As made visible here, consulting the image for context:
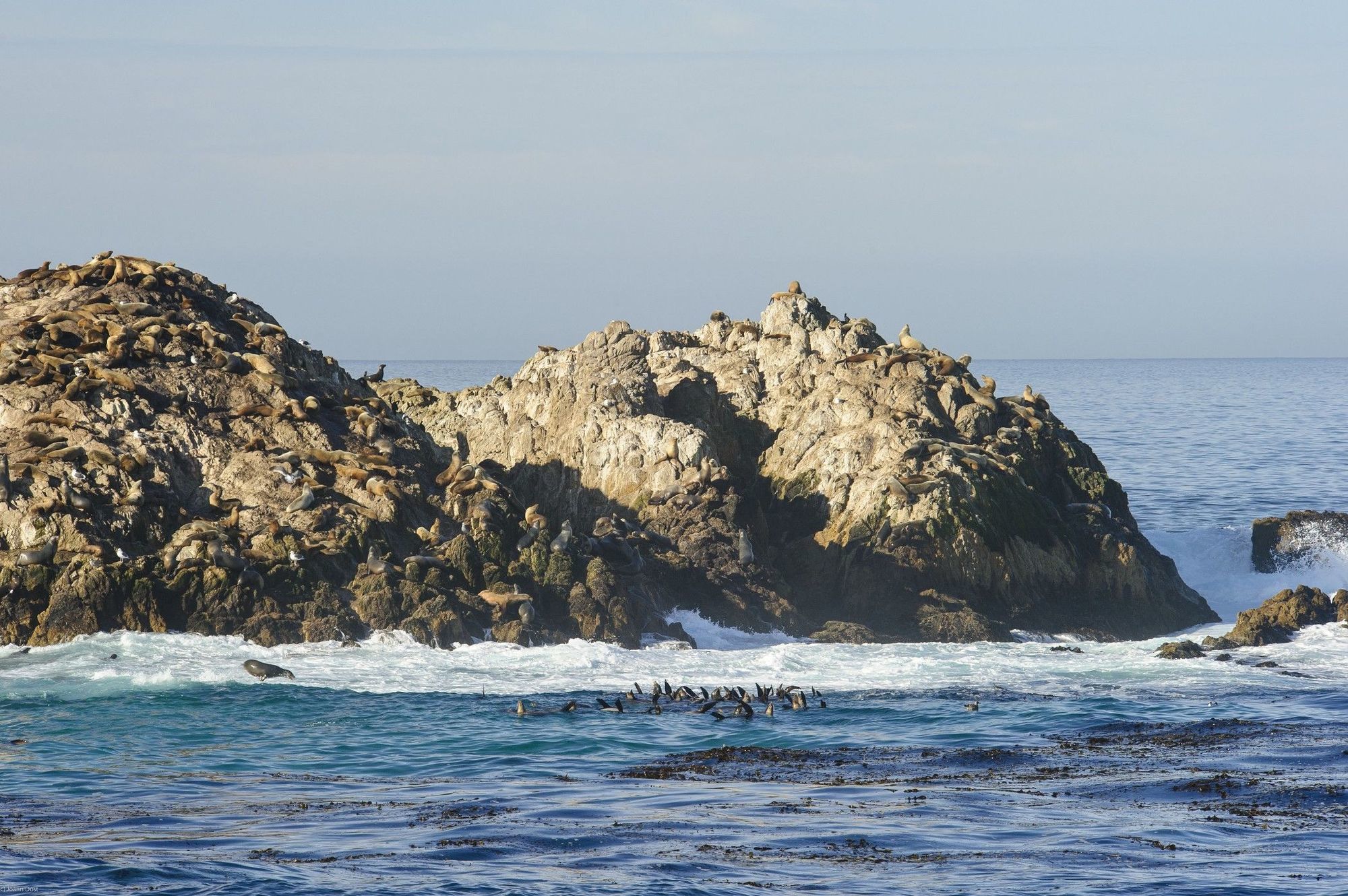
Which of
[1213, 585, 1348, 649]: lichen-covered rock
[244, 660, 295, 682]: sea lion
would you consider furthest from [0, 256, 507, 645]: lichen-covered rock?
[1213, 585, 1348, 649]: lichen-covered rock

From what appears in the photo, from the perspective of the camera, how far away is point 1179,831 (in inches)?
675

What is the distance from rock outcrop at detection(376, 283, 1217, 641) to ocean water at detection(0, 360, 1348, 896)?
147 centimetres

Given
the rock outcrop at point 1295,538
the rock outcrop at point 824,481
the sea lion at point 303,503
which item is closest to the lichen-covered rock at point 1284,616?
the rock outcrop at point 824,481

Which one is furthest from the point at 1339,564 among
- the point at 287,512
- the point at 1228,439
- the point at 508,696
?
the point at 1228,439

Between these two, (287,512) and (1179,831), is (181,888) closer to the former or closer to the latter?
(1179,831)

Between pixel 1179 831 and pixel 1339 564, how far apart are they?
22191mm

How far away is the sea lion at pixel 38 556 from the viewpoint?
90.0ft

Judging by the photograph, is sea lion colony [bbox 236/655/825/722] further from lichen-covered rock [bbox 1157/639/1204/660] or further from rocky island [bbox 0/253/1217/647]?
lichen-covered rock [bbox 1157/639/1204/660]

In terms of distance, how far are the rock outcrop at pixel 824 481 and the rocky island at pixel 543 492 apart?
0.07m

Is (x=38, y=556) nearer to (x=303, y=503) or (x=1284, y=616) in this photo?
(x=303, y=503)

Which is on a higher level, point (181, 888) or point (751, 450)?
point (751, 450)

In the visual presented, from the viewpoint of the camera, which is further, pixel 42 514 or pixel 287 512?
pixel 287 512

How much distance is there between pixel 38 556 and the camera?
90.2 feet

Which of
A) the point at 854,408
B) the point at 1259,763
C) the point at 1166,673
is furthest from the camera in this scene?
the point at 854,408
